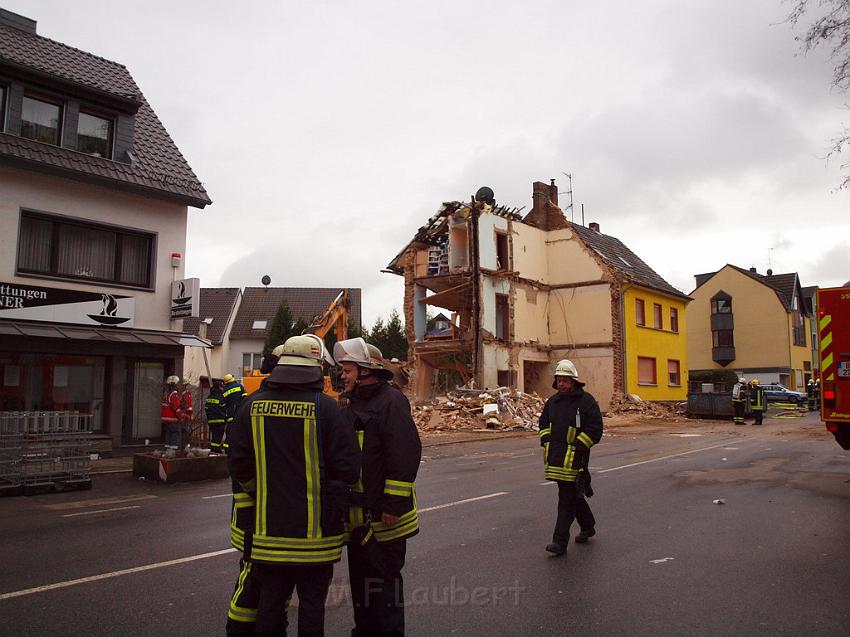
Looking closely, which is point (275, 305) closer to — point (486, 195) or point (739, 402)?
point (486, 195)

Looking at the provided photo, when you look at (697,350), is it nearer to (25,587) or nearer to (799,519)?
(799,519)

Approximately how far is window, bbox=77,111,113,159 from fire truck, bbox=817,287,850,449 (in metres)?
16.1

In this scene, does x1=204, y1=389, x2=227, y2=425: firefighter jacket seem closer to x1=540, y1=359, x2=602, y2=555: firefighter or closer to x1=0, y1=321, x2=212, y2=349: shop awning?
x1=0, y1=321, x2=212, y2=349: shop awning

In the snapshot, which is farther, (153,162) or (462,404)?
(462,404)

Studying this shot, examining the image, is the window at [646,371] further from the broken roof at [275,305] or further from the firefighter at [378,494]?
the firefighter at [378,494]

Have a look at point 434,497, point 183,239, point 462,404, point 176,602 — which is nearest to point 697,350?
point 462,404

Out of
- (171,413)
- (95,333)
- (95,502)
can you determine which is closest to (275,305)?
(171,413)

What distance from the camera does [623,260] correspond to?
3766 cm

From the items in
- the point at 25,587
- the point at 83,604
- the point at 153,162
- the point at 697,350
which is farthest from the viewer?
the point at 697,350

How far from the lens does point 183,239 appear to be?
18.5m

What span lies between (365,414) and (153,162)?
1648 centimetres

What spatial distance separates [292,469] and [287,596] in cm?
64

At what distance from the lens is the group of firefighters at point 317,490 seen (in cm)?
342

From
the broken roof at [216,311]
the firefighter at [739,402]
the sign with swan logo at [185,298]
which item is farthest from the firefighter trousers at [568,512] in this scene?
the broken roof at [216,311]
